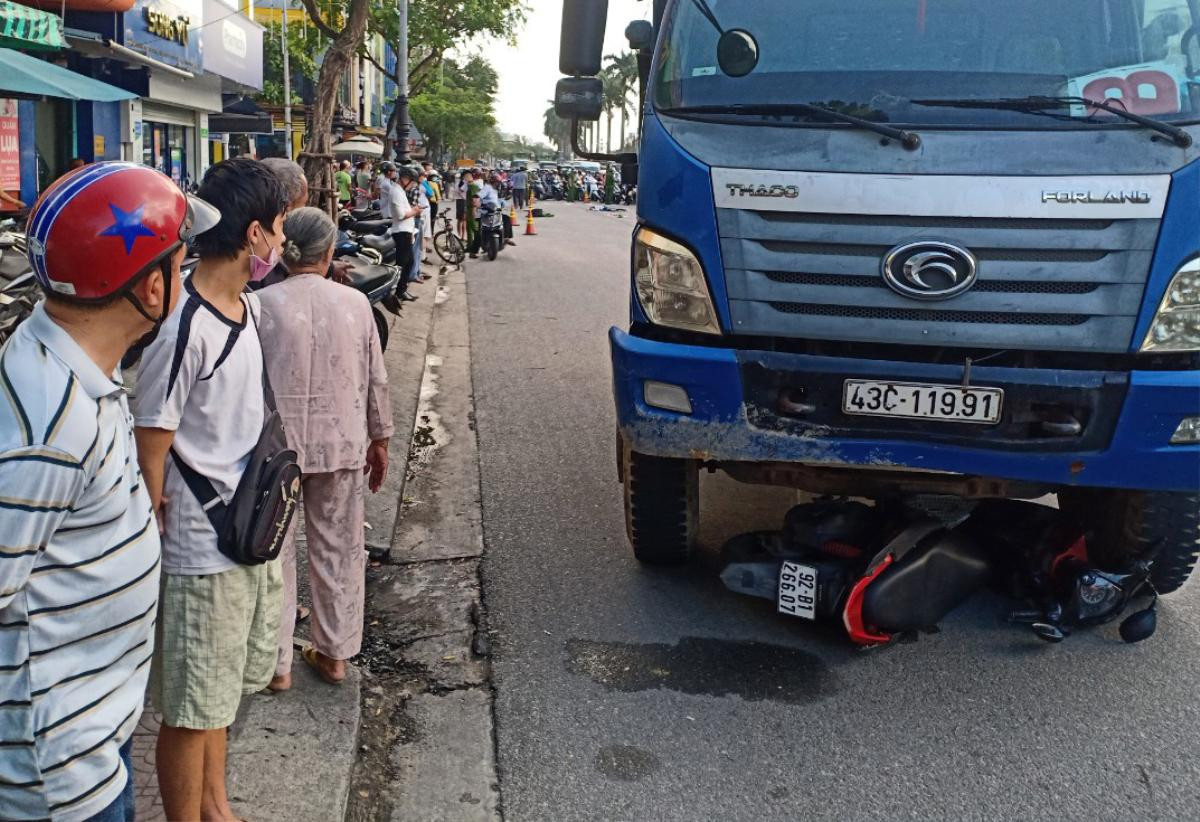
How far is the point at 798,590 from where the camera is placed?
13.7 ft

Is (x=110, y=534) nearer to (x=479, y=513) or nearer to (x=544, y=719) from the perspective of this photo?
(x=544, y=719)

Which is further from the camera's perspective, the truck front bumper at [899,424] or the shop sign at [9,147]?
the shop sign at [9,147]

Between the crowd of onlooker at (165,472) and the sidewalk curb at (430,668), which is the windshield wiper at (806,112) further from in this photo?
the sidewalk curb at (430,668)

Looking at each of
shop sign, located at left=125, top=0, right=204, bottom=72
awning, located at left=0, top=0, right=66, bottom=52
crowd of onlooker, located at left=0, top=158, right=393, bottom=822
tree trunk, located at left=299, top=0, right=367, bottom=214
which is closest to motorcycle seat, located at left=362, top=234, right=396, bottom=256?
tree trunk, located at left=299, top=0, right=367, bottom=214

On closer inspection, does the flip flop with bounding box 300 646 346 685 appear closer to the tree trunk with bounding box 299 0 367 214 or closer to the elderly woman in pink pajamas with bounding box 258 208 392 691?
the elderly woman in pink pajamas with bounding box 258 208 392 691

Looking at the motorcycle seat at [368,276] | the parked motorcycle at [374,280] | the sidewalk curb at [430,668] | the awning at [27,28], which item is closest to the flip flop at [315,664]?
the sidewalk curb at [430,668]

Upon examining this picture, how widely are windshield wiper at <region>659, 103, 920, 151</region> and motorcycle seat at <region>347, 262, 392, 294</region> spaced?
4591 millimetres

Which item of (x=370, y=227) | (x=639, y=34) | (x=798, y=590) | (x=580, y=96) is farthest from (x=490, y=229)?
(x=798, y=590)

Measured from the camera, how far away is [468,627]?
4410 millimetres

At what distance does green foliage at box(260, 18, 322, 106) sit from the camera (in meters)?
37.6

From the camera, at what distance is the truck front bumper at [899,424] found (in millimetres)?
3758

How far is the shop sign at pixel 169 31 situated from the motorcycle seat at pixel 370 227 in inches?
317

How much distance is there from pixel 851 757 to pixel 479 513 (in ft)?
9.01

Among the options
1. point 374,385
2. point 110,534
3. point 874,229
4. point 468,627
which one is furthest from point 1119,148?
point 110,534
